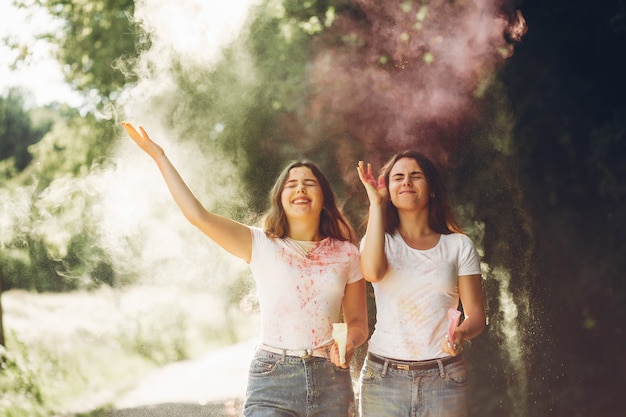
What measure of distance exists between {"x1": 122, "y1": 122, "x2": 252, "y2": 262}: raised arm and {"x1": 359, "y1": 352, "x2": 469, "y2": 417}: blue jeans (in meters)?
0.66

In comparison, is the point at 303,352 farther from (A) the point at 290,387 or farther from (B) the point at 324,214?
(B) the point at 324,214

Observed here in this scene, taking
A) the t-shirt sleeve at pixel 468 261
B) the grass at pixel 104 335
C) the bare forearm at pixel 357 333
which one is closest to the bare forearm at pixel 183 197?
the bare forearm at pixel 357 333

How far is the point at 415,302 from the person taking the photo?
7.88 feet

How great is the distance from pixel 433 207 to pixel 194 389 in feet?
10.4

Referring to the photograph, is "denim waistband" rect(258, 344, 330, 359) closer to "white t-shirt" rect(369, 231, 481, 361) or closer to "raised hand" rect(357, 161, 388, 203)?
"white t-shirt" rect(369, 231, 481, 361)

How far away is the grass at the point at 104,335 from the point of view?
16.4ft

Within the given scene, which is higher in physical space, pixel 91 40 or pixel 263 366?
pixel 91 40

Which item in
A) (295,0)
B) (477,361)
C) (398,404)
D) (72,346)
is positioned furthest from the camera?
(72,346)

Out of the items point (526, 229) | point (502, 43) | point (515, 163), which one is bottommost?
point (526, 229)

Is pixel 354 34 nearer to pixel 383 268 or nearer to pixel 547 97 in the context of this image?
pixel 547 97

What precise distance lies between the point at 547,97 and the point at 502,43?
48 cm

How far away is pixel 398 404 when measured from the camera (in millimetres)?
2336

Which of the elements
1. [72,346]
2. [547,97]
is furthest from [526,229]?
[72,346]

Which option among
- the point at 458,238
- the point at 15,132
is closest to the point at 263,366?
the point at 458,238
